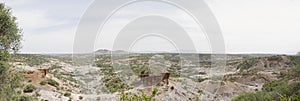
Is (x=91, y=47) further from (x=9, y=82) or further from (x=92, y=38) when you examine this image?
(x=9, y=82)

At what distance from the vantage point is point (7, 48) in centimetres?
1369

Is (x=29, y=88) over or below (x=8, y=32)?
below

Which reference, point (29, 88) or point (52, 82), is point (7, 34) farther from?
point (52, 82)

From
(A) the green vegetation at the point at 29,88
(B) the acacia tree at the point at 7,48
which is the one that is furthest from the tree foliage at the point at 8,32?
(A) the green vegetation at the point at 29,88

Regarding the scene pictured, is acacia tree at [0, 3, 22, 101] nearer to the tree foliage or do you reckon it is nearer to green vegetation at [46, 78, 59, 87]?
the tree foliage

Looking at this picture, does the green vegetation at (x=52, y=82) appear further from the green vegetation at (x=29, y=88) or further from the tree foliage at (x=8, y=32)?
the tree foliage at (x=8, y=32)

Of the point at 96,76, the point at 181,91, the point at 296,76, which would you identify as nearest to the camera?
the point at 181,91

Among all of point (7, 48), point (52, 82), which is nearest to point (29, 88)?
point (52, 82)

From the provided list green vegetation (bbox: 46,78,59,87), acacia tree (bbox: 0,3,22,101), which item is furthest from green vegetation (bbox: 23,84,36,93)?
acacia tree (bbox: 0,3,22,101)

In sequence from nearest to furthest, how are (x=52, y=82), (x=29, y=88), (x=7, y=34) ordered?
(x=7, y=34), (x=29, y=88), (x=52, y=82)

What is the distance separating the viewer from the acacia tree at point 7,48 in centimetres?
1334

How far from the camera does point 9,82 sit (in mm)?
13820

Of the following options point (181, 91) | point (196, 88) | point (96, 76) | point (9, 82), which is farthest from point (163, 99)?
point (96, 76)

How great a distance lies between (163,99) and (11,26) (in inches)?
674
